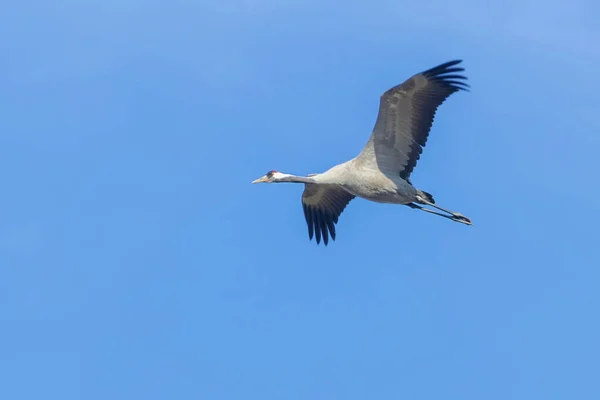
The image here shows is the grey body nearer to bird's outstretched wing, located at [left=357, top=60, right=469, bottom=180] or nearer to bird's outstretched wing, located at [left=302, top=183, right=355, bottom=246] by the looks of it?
bird's outstretched wing, located at [left=357, top=60, right=469, bottom=180]

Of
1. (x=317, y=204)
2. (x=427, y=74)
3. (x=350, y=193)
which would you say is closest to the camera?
(x=427, y=74)

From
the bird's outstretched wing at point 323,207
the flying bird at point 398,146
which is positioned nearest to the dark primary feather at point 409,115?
the flying bird at point 398,146

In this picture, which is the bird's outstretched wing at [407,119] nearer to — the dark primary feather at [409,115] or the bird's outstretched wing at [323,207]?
the dark primary feather at [409,115]

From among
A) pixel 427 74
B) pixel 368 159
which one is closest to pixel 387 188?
pixel 368 159

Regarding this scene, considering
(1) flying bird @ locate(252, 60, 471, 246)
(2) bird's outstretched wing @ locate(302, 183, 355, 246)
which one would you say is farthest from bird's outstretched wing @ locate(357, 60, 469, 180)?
(2) bird's outstretched wing @ locate(302, 183, 355, 246)

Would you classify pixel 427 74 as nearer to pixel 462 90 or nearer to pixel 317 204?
pixel 462 90

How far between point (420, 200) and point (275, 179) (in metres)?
3.11

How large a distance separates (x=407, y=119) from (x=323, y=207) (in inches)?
146

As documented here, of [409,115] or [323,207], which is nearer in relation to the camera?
[409,115]

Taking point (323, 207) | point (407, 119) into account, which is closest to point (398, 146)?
point (407, 119)

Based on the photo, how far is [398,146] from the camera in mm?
26766

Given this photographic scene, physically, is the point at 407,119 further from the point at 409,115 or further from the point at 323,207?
the point at 323,207

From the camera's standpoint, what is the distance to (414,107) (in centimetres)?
2617

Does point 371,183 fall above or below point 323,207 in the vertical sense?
below
